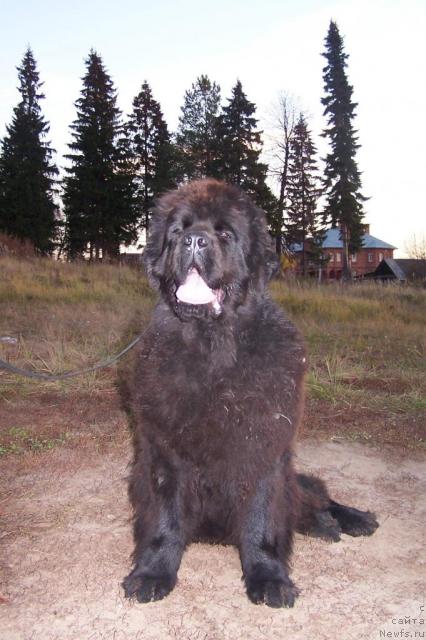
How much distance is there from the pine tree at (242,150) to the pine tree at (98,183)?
6257 mm

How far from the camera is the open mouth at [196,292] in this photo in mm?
2350

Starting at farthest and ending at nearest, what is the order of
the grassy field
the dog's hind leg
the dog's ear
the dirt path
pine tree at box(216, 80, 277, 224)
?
pine tree at box(216, 80, 277, 224) < the grassy field < the dog's hind leg < the dog's ear < the dirt path

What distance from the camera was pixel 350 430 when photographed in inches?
183

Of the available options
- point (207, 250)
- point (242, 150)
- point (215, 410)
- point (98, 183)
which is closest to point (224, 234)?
point (207, 250)

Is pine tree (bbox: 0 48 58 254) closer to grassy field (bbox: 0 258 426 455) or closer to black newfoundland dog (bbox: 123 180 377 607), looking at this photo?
grassy field (bbox: 0 258 426 455)

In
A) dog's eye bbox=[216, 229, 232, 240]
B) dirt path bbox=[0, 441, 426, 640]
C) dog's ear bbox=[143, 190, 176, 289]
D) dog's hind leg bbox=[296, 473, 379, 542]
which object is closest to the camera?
dirt path bbox=[0, 441, 426, 640]

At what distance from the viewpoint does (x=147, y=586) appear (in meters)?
2.23

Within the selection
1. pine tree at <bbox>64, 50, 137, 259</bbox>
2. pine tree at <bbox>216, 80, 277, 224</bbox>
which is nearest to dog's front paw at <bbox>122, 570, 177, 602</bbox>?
pine tree at <bbox>216, 80, 277, 224</bbox>

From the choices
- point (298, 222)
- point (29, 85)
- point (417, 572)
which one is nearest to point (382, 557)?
point (417, 572)

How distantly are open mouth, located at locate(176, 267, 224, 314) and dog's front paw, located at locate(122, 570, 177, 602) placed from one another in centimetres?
118

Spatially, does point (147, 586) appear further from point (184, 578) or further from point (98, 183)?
point (98, 183)

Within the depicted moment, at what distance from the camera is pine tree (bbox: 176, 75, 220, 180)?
2550 centimetres

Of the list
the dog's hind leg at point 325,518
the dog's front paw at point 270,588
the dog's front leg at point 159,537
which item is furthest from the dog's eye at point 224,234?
the dog's front paw at point 270,588

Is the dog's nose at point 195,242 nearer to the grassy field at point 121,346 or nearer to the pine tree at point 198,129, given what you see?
the grassy field at point 121,346
